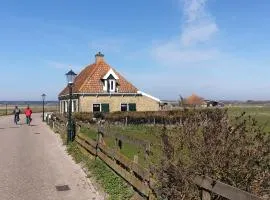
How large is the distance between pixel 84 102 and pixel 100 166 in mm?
30386

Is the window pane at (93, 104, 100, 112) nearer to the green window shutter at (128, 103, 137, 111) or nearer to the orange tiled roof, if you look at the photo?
the orange tiled roof

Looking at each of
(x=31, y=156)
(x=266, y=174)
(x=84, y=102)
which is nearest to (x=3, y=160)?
(x=31, y=156)

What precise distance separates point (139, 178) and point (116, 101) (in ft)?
115

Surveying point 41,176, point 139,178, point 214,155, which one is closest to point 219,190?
point 214,155

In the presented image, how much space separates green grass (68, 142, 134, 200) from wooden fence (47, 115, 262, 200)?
0.14m

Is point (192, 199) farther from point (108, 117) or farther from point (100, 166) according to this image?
point (108, 117)

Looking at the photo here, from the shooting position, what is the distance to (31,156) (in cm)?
1528

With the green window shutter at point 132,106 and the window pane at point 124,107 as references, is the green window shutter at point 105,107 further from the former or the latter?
the green window shutter at point 132,106

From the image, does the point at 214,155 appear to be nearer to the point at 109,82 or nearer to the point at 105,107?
the point at 105,107

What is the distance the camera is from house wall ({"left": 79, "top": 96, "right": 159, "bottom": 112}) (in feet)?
136

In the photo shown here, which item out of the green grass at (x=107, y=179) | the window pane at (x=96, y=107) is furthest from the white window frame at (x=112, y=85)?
the green grass at (x=107, y=179)

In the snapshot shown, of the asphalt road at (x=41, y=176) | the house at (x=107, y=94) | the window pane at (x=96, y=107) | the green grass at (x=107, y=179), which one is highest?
the house at (x=107, y=94)

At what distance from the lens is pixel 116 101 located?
1689 inches

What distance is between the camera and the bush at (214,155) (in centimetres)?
561
